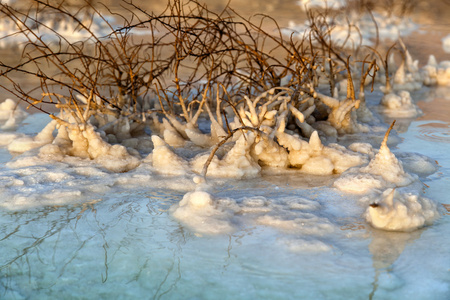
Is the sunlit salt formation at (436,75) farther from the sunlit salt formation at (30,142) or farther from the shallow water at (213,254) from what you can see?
the sunlit salt formation at (30,142)

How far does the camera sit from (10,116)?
4.15 metres

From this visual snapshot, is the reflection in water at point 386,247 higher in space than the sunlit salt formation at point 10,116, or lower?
lower

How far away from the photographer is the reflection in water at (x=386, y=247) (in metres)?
1.98

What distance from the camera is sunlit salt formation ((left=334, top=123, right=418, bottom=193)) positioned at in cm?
263

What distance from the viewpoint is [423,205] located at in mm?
2354

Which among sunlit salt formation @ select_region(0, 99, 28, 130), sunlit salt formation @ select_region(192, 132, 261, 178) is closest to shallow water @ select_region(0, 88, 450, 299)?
sunlit salt formation @ select_region(192, 132, 261, 178)

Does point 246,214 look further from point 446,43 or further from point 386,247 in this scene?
point 446,43

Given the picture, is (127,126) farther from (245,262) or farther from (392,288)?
(392,288)

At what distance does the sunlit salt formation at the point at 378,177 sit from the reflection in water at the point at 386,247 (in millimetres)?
404

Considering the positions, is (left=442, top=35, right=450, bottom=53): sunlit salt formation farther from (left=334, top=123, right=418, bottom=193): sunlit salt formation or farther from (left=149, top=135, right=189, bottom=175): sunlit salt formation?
(left=149, top=135, right=189, bottom=175): sunlit salt formation

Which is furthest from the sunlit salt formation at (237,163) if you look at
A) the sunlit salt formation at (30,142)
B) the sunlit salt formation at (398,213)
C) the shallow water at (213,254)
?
the sunlit salt formation at (30,142)

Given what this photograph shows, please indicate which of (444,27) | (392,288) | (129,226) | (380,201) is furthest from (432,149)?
(444,27)

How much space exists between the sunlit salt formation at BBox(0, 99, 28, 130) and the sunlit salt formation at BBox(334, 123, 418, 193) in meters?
2.48

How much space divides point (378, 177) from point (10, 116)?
2.80m
